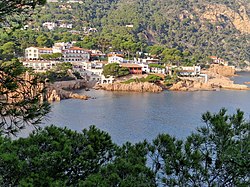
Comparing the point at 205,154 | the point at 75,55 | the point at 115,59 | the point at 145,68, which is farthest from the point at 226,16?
the point at 205,154

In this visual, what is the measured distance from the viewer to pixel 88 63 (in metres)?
30.7

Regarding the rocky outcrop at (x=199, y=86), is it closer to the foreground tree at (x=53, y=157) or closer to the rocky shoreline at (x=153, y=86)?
the rocky shoreline at (x=153, y=86)

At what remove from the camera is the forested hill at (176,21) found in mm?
53312

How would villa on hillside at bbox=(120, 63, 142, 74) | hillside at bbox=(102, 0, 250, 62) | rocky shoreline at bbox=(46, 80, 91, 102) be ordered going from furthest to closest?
hillside at bbox=(102, 0, 250, 62) < villa on hillside at bbox=(120, 63, 142, 74) < rocky shoreline at bbox=(46, 80, 91, 102)

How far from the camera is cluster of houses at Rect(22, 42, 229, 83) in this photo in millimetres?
28984

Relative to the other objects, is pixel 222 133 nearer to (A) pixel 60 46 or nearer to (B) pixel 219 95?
(B) pixel 219 95

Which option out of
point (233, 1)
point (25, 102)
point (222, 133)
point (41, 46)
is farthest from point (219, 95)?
point (233, 1)

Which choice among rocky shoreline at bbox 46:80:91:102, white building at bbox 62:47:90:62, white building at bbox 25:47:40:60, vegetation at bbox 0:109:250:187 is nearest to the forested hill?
white building at bbox 62:47:90:62

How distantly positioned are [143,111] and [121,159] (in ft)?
46.0

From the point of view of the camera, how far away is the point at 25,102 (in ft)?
13.4

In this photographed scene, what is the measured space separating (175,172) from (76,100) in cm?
1736

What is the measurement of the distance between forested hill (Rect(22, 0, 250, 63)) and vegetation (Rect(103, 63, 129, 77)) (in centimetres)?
1759

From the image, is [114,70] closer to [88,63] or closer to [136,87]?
[88,63]

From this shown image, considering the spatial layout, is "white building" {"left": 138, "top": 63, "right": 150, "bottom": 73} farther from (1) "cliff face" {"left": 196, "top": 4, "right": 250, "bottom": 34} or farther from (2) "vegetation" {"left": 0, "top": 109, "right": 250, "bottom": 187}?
(1) "cliff face" {"left": 196, "top": 4, "right": 250, "bottom": 34}
